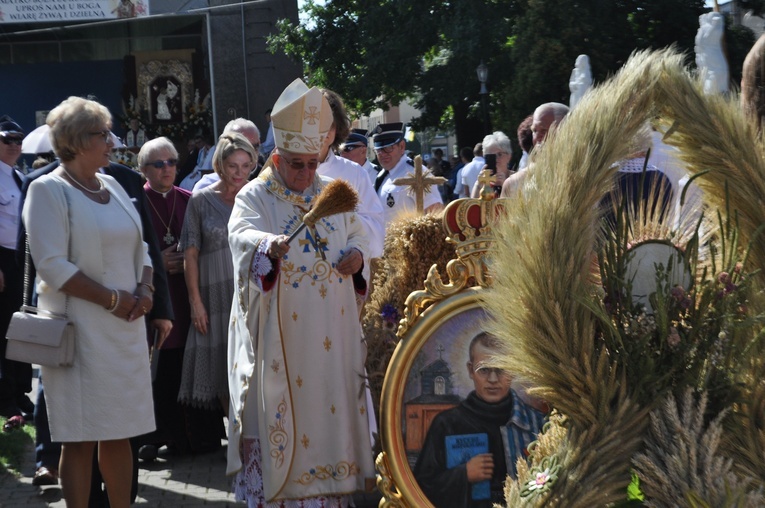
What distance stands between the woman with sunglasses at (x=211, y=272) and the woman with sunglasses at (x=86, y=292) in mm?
1762

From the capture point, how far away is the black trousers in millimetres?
7496

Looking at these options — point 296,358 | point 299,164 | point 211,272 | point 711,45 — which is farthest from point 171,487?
point 711,45

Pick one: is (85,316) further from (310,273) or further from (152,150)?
(152,150)

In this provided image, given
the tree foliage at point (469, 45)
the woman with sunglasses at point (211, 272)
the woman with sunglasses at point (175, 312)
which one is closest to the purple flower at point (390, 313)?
the woman with sunglasses at point (211, 272)

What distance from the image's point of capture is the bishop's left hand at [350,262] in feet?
15.2

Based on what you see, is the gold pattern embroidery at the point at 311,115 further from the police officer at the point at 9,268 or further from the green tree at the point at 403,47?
the green tree at the point at 403,47

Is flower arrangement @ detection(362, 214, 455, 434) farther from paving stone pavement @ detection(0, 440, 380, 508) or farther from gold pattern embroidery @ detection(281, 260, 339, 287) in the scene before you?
paving stone pavement @ detection(0, 440, 380, 508)

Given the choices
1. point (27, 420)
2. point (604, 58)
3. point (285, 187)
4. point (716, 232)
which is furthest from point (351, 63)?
point (716, 232)

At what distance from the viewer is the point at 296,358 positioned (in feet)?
15.4

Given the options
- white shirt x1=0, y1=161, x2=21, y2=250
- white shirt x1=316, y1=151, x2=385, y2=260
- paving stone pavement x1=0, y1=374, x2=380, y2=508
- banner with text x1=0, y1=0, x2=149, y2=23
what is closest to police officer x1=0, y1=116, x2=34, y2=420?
white shirt x1=0, y1=161, x2=21, y2=250

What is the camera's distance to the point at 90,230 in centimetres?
436

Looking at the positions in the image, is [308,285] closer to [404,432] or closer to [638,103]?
[404,432]

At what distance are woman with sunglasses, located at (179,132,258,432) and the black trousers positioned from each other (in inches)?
68.8

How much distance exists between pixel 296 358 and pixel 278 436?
1.14ft
